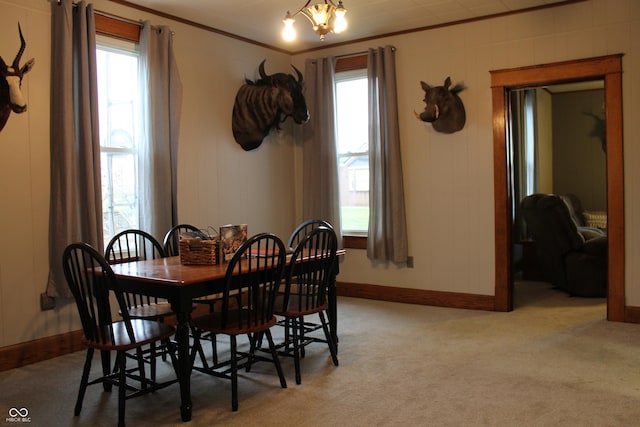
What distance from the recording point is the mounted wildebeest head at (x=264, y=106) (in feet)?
17.6

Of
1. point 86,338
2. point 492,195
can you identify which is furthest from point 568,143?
point 86,338

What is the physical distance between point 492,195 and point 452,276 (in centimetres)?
85

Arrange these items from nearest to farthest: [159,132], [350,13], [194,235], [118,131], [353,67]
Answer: [194,235] → [118,131] → [159,132] → [350,13] → [353,67]

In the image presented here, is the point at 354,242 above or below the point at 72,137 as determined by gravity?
below

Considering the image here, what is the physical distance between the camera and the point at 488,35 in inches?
201

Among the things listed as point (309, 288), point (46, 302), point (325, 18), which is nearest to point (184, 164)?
point (46, 302)

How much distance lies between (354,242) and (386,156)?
0.99 meters

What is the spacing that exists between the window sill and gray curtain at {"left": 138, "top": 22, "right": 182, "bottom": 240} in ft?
6.47

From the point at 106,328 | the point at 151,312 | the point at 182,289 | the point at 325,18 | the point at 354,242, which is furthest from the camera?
the point at 354,242

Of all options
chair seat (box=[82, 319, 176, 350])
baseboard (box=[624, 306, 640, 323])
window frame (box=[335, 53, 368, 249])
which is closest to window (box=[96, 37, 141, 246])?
chair seat (box=[82, 319, 176, 350])

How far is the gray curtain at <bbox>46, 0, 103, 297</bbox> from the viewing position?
3904 mm

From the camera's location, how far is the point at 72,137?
3941 mm

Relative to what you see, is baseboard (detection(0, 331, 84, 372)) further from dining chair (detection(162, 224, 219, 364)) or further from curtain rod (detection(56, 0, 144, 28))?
curtain rod (detection(56, 0, 144, 28))

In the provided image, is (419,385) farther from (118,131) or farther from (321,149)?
(321,149)
